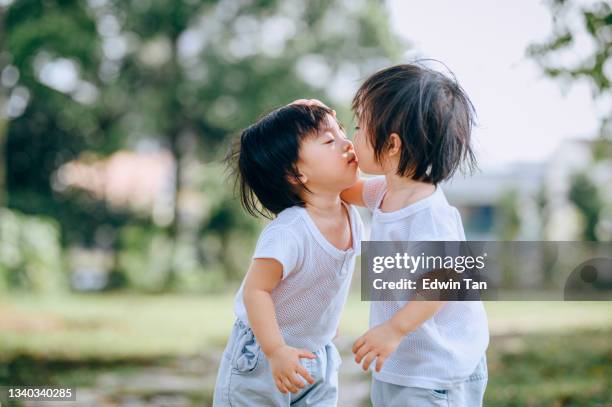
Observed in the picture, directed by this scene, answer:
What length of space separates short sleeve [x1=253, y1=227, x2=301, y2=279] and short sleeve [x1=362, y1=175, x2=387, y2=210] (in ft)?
0.91

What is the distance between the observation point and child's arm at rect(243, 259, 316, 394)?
181cm

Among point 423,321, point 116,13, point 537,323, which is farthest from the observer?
point 116,13

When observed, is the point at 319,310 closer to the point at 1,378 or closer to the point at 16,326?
the point at 1,378

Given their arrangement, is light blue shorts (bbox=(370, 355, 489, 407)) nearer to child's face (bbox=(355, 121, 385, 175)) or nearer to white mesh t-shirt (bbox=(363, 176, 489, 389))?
white mesh t-shirt (bbox=(363, 176, 489, 389))

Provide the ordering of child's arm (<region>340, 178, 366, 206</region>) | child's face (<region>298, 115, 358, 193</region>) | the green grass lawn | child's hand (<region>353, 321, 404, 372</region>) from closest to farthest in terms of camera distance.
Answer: child's hand (<region>353, 321, 404, 372</region>), child's face (<region>298, 115, 358, 193</region>), child's arm (<region>340, 178, 366, 206</region>), the green grass lawn

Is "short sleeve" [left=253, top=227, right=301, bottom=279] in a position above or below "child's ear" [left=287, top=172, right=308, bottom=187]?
below

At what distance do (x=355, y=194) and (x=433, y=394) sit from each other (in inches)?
23.3

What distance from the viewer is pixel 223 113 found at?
1428cm

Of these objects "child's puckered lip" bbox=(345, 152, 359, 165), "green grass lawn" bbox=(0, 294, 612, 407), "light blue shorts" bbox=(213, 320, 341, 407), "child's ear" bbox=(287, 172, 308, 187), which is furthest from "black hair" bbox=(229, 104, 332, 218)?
"green grass lawn" bbox=(0, 294, 612, 407)

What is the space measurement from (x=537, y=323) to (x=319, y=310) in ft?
22.0

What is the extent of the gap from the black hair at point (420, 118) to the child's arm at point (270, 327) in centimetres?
41

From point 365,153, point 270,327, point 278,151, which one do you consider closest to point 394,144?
point 365,153

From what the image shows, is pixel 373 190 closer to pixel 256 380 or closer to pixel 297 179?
pixel 297 179

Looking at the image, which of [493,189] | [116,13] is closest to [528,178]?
[493,189]
